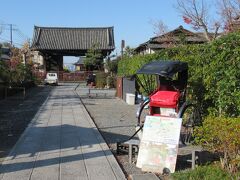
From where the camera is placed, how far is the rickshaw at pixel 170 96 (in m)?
7.63

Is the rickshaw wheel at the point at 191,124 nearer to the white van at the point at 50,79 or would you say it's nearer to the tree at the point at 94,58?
the white van at the point at 50,79

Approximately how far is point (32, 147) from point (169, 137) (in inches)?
122

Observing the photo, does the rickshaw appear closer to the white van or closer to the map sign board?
the map sign board

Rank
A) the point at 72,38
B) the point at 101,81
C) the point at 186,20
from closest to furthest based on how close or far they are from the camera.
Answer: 1. the point at 186,20
2. the point at 101,81
3. the point at 72,38

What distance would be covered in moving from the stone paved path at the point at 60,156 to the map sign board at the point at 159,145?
0.48m

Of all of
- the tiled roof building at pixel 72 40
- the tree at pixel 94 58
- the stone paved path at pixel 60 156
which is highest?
the tiled roof building at pixel 72 40

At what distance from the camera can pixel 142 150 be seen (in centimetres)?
662

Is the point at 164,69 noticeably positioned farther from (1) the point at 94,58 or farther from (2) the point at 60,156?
(1) the point at 94,58

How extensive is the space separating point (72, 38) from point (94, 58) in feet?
26.1

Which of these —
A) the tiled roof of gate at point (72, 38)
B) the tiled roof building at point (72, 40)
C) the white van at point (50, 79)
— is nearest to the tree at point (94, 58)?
the tiled roof building at point (72, 40)

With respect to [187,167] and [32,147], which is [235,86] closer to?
[187,167]

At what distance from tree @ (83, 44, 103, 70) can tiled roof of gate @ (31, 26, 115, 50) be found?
1.49 metres

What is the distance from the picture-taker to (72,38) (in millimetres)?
56594

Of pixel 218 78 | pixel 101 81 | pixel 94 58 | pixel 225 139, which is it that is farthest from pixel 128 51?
pixel 225 139
